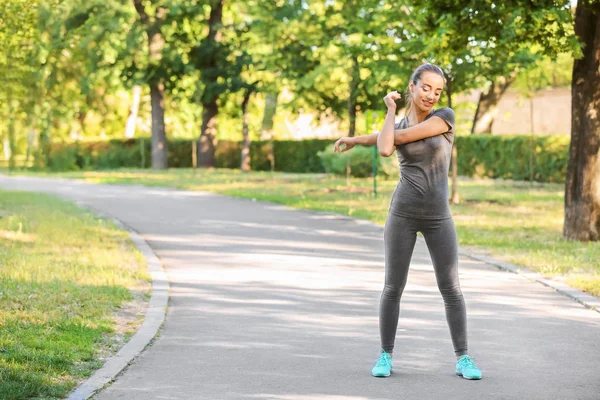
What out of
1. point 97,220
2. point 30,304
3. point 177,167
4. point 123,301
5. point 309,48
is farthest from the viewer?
point 177,167

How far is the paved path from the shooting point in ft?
19.6

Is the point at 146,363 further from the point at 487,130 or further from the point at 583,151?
the point at 487,130

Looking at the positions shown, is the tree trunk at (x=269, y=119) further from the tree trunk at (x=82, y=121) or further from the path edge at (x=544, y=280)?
the path edge at (x=544, y=280)

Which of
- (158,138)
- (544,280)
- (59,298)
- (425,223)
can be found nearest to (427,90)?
(425,223)

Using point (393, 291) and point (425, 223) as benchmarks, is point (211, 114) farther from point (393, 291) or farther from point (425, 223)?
point (425, 223)

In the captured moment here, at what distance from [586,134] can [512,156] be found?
64.5 ft

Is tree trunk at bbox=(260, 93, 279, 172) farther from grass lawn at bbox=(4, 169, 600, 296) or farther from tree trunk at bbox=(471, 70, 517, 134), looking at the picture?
grass lawn at bbox=(4, 169, 600, 296)

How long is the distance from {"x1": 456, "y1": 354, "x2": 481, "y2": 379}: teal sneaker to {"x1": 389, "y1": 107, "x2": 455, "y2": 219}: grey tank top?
2.77 ft

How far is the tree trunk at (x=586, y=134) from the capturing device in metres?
14.0

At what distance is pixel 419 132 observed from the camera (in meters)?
5.98

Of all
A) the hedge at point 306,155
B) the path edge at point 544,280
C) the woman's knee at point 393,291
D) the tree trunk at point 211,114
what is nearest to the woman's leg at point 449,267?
the woman's knee at point 393,291

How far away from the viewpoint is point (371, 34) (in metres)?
21.9

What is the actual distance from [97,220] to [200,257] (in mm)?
5393

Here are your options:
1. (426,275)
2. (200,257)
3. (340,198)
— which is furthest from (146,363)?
(340,198)
